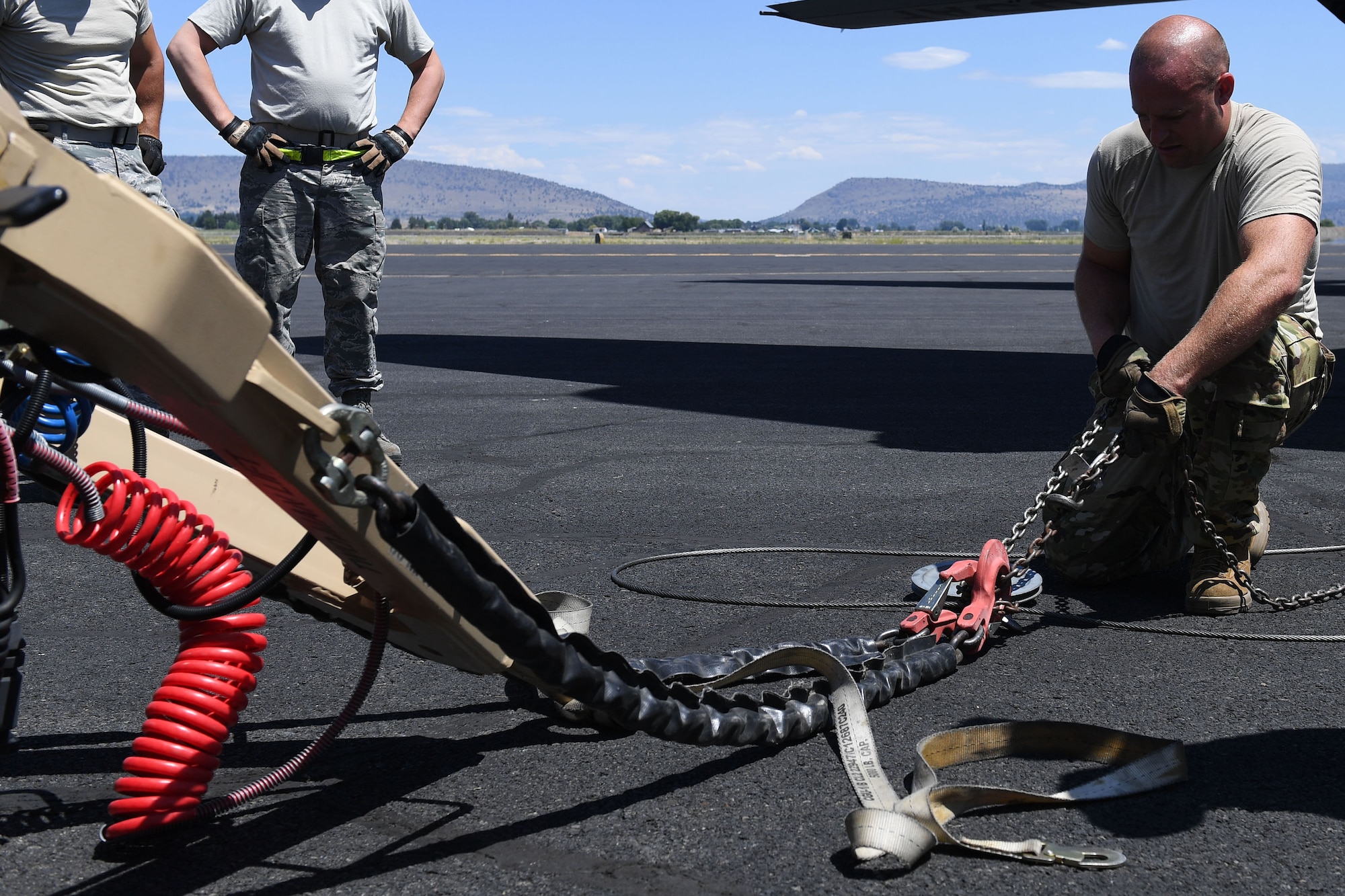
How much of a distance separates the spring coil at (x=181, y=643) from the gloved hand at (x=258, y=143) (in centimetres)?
394

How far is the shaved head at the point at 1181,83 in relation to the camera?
A: 11.7 feet

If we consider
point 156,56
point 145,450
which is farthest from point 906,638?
point 156,56

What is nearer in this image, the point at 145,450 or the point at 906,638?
the point at 145,450

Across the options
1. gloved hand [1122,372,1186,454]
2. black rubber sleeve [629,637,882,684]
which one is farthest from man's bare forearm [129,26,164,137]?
gloved hand [1122,372,1186,454]

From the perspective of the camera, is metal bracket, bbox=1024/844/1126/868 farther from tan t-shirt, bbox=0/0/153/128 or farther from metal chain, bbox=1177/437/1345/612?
tan t-shirt, bbox=0/0/153/128

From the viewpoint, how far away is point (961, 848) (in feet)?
7.41

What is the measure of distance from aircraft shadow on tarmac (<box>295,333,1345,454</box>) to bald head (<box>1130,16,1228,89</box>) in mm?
3054

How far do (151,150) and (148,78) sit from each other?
372 mm

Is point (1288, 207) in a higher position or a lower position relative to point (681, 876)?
higher

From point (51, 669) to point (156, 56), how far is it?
3684 mm

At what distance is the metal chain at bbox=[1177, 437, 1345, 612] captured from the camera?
12.3 ft

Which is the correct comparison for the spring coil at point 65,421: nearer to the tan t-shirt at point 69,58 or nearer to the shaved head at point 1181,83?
the shaved head at point 1181,83

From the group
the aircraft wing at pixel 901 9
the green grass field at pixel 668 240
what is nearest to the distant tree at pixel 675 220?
the green grass field at pixel 668 240

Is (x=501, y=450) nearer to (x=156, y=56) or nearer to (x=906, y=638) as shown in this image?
(x=156, y=56)
